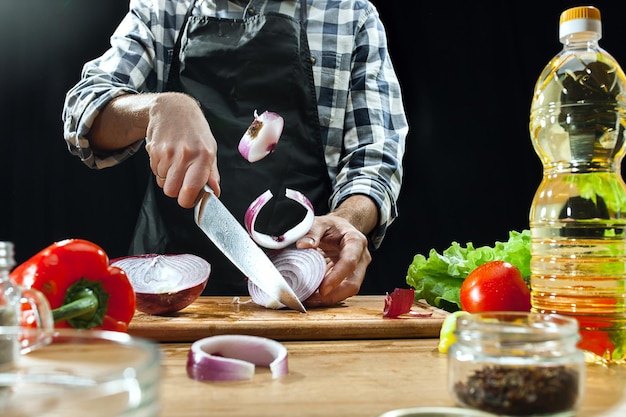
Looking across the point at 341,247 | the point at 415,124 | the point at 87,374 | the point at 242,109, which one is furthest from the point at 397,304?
the point at 415,124

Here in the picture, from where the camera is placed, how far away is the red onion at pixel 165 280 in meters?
1.63

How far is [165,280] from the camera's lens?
66.4 inches

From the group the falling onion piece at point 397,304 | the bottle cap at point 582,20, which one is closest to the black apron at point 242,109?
the falling onion piece at point 397,304

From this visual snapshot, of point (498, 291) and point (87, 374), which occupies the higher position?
point (87, 374)

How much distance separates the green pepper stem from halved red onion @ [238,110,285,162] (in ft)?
3.45

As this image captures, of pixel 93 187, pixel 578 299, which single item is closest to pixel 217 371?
pixel 578 299

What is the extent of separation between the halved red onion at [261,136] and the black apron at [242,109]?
118 millimetres

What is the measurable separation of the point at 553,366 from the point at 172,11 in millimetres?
2061

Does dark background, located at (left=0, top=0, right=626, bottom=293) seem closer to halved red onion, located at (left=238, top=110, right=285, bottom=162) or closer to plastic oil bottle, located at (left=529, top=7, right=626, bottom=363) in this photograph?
halved red onion, located at (left=238, top=110, right=285, bottom=162)

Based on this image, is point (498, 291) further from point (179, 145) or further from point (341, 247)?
point (179, 145)

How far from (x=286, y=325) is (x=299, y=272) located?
385 millimetres

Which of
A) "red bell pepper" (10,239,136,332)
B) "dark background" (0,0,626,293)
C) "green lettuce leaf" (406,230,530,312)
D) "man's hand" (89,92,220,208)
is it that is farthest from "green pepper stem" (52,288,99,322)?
"dark background" (0,0,626,293)

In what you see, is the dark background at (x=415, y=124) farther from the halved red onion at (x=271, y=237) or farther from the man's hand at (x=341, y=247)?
the halved red onion at (x=271, y=237)

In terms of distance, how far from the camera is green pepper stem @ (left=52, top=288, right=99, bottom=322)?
1.20 m
